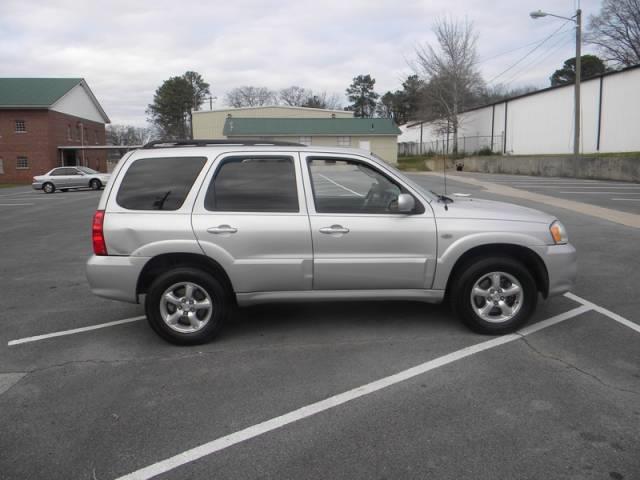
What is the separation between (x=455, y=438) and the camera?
10.9 ft

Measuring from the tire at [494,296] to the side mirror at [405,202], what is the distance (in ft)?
2.59

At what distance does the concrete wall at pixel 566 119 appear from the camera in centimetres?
2869

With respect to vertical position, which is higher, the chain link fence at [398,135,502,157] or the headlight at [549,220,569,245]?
the chain link fence at [398,135,502,157]

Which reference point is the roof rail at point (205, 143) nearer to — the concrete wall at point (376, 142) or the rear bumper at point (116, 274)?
the rear bumper at point (116, 274)

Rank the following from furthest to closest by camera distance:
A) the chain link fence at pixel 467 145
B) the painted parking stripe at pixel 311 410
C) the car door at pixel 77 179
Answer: the chain link fence at pixel 467 145
the car door at pixel 77 179
the painted parking stripe at pixel 311 410

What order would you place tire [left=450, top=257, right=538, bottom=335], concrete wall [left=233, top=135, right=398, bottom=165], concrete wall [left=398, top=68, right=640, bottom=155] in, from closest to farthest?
tire [left=450, top=257, right=538, bottom=335] → concrete wall [left=398, top=68, right=640, bottom=155] → concrete wall [left=233, top=135, right=398, bottom=165]

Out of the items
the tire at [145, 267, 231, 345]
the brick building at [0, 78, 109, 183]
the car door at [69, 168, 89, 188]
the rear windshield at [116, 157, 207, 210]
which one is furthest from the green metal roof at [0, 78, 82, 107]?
the tire at [145, 267, 231, 345]

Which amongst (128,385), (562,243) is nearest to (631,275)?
(562,243)

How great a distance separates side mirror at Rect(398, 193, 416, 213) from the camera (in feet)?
15.7

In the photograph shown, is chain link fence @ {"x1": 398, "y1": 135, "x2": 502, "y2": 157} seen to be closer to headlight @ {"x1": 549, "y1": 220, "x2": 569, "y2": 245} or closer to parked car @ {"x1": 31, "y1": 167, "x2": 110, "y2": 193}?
parked car @ {"x1": 31, "y1": 167, "x2": 110, "y2": 193}

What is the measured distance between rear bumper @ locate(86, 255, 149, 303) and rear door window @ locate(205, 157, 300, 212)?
0.82m

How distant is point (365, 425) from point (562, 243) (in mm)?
2826

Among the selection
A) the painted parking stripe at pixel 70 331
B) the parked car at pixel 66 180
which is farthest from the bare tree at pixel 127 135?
the painted parking stripe at pixel 70 331

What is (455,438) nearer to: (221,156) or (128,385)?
(128,385)
